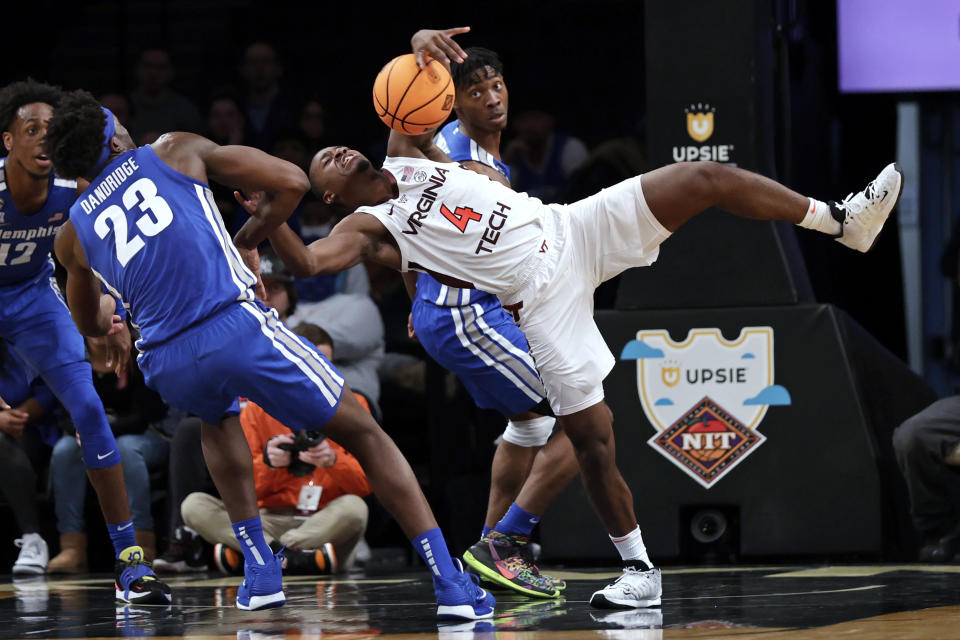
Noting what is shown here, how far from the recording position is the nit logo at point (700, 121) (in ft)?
21.7

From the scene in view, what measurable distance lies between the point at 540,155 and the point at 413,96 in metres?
3.84

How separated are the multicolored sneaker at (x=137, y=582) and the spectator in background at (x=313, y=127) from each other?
3869 millimetres

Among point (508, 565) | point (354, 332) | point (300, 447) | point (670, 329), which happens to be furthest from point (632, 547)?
point (354, 332)

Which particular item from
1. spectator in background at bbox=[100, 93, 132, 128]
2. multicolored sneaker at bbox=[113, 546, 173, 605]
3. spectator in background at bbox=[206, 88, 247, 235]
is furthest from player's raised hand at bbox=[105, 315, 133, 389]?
spectator in background at bbox=[100, 93, 132, 128]

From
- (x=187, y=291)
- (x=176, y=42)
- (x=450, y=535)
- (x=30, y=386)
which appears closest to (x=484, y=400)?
(x=187, y=291)

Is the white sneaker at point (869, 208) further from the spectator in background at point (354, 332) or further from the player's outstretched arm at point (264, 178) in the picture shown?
the spectator in background at point (354, 332)

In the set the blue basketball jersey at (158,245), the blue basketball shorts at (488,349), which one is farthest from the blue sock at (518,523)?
the blue basketball jersey at (158,245)

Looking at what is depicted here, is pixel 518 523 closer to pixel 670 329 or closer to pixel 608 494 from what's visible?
pixel 608 494

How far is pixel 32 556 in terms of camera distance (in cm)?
738

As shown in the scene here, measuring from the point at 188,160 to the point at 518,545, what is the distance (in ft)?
6.45

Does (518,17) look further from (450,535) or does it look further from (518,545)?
(518,545)

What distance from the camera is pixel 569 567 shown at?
6.66 m

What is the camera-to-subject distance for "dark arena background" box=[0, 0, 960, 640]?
5.11m

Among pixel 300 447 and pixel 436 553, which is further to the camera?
pixel 300 447
